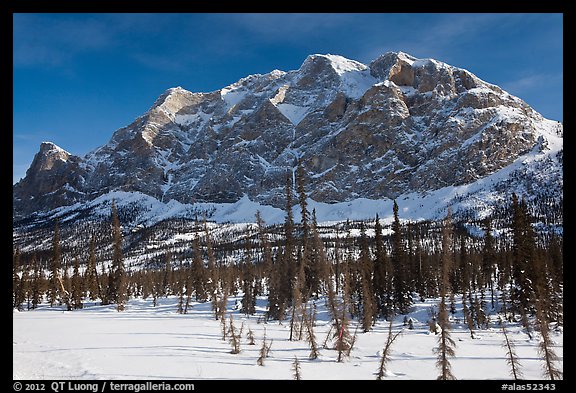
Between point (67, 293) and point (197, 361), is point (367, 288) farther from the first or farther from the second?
point (67, 293)

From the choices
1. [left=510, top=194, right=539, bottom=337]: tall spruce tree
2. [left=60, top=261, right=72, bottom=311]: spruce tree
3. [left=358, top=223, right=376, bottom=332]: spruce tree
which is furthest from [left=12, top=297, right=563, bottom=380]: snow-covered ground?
[left=60, top=261, right=72, bottom=311]: spruce tree

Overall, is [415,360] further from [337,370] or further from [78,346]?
[78,346]

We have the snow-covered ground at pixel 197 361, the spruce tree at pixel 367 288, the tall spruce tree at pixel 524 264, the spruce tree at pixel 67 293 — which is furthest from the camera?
the spruce tree at pixel 67 293

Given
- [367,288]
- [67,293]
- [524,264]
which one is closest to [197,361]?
[367,288]

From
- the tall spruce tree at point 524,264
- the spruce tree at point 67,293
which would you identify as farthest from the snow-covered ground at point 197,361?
the spruce tree at point 67,293

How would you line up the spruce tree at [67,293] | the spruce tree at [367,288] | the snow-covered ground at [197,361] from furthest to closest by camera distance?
the spruce tree at [67,293]
the spruce tree at [367,288]
the snow-covered ground at [197,361]

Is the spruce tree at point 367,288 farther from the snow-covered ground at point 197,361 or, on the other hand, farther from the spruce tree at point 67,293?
the spruce tree at point 67,293

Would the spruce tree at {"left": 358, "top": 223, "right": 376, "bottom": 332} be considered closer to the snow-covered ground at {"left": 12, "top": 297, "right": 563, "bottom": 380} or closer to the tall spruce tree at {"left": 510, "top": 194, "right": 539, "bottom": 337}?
the snow-covered ground at {"left": 12, "top": 297, "right": 563, "bottom": 380}

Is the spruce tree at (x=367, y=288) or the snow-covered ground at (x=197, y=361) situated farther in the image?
the spruce tree at (x=367, y=288)
